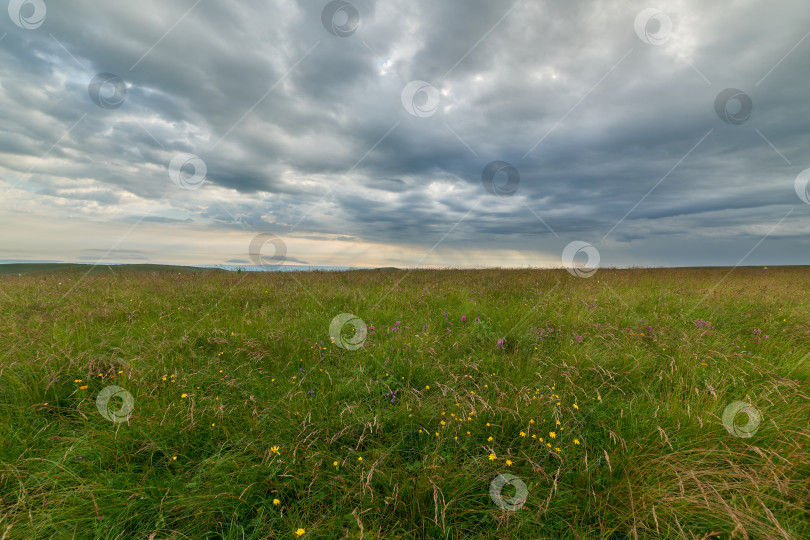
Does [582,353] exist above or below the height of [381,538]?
above

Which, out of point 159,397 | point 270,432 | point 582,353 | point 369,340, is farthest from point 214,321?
point 582,353

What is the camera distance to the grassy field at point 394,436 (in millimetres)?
1812

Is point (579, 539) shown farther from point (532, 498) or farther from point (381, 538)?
point (381, 538)

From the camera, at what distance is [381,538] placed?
1678mm

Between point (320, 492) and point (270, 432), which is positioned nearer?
point (320, 492)

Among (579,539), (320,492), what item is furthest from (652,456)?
(320,492)

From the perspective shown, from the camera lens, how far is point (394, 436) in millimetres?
2469

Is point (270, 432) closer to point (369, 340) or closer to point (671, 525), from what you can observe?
point (369, 340)

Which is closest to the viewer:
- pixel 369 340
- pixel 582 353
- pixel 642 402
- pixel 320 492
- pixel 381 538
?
pixel 381 538

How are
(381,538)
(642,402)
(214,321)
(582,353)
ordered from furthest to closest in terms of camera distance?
(214,321) < (582,353) < (642,402) < (381,538)

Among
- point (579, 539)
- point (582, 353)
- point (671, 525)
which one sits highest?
point (582, 353)

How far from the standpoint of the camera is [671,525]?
1753 millimetres

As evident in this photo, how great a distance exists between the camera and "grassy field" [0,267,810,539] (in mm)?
1812

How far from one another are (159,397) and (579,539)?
359 centimetres
